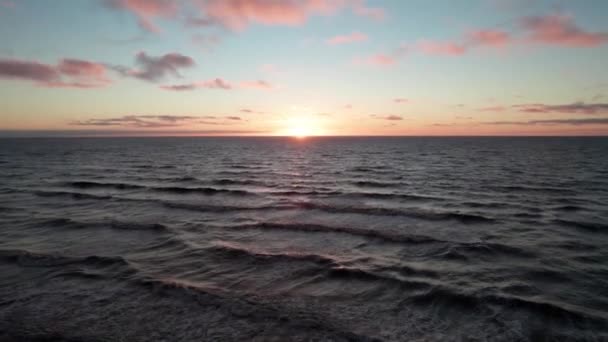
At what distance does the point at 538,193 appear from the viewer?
84.9 ft

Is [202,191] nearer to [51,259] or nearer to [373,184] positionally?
[373,184]

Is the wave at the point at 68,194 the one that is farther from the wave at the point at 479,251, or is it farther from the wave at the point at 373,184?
the wave at the point at 479,251

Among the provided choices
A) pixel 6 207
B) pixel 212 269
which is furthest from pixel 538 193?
pixel 6 207

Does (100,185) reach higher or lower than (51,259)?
higher

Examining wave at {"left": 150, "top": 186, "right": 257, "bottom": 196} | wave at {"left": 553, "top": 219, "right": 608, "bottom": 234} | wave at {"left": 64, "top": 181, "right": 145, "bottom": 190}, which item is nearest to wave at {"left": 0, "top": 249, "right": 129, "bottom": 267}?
wave at {"left": 150, "top": 186, "right": 257, "bottom": 196}

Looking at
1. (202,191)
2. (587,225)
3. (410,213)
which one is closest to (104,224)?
(202,191)

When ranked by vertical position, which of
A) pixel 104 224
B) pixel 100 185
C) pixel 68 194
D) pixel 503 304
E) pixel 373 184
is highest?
pixel 373 184

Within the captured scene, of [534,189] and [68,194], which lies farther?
[534,189]

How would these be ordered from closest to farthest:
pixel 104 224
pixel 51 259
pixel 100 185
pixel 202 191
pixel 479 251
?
1. pixel 51 259
2. pixel 479 251
3. pixel 104 224
4. pixel 202 191
5. pixel 100 185

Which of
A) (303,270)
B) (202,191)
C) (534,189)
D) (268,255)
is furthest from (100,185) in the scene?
(534,189)

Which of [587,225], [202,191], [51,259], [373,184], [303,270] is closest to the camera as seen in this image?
[303,270]

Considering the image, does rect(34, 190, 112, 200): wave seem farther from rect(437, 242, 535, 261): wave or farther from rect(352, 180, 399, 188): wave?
rect(437, 242, 535, 261): wave

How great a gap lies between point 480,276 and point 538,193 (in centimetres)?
2031

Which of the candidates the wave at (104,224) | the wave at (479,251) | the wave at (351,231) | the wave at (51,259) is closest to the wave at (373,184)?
the wave at (351,231)
